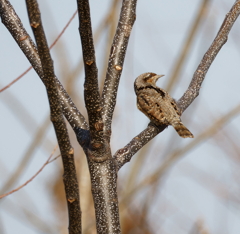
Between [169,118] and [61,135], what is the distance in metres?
2.96

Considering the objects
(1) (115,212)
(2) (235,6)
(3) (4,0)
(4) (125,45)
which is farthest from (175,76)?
(1) (115,212)

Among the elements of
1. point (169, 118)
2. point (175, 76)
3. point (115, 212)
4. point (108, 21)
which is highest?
point (108, 21)

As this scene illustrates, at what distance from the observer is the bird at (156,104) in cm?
475

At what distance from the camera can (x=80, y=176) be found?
21.9ft

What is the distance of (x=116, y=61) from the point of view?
3.07 meters

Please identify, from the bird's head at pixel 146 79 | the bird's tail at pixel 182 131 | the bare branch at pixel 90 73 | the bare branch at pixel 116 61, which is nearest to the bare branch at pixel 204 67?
the bare branch at pixel 116 61

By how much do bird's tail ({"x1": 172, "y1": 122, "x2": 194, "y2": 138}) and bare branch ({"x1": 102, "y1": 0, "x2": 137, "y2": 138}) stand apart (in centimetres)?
190

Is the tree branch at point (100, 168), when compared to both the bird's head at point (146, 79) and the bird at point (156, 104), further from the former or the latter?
the bird's head at point (146, 79)

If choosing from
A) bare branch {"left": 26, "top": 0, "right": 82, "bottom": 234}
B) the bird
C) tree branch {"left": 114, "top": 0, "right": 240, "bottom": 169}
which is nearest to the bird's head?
the bird

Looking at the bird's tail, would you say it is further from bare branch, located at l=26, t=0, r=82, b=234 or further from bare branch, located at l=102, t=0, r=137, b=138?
Answer: bare branch, located at l=26, t=0, r=82, b=234

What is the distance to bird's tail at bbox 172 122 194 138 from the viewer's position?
481 centimetres

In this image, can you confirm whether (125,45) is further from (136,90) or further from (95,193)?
(136,90)

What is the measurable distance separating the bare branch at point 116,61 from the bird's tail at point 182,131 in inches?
74.9

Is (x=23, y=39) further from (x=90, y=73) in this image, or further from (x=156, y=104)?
(x=156, y=104)
